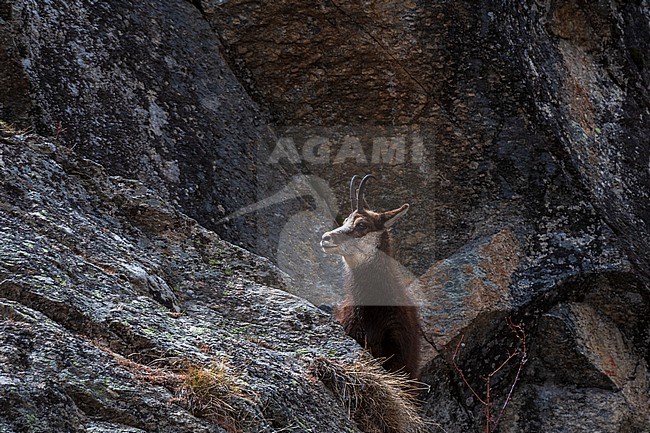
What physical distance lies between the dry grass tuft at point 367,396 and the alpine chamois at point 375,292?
159cm

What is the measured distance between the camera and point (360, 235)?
22.7 feet

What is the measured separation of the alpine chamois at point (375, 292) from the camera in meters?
6.23

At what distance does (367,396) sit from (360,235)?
9.75ft

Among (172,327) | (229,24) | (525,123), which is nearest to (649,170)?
(525,123)

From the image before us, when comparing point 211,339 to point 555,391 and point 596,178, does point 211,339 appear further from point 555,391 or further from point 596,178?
point 596,178

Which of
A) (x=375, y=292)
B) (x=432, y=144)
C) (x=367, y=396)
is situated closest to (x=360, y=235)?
(x=375, y=292)

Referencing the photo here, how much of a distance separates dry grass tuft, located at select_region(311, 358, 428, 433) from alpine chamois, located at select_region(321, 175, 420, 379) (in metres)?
1.59

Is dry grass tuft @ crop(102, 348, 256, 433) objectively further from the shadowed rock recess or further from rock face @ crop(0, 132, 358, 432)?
the shadowed rock recess

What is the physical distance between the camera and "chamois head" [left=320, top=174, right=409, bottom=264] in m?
6.84

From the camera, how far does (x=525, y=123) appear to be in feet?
24.5

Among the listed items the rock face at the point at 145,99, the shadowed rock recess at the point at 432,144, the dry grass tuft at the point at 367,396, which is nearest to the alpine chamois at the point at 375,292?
the shadowed rock recess at the point at 432,144

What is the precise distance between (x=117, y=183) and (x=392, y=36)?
342cm

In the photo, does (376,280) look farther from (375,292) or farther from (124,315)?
(124,315)

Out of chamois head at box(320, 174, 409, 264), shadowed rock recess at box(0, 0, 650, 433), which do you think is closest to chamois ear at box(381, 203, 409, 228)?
chamois head at box(320, 174, 409, 264)
